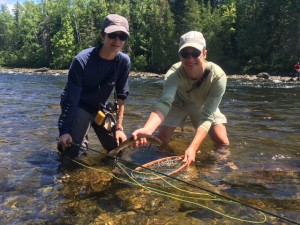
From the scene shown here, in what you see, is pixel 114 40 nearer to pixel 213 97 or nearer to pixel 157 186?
Result: pixel 213 97

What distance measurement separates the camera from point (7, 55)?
97.1 metres

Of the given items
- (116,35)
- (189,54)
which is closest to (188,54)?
(189,54)

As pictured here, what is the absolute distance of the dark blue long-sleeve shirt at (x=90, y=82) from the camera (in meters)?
5.28

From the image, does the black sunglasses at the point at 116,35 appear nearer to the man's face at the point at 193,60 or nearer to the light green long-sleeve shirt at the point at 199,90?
the man's face at the point at 193,60

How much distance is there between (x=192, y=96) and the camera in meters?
6.63

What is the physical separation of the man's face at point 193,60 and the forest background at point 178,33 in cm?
4566

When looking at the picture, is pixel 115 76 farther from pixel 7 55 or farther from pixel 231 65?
pixel 7 55

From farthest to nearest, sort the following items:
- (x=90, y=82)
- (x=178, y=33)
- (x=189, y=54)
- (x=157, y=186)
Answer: (x=178, y=33)
(x=90, y=82)
(x=189, y=54)
(x=157, y=186)

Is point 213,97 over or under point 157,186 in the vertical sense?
over

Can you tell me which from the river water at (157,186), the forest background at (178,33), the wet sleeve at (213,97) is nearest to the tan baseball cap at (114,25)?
the wet sleeve at (213,97)

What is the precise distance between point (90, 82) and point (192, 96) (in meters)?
1.92

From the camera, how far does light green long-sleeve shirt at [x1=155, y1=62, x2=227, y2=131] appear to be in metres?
5.68

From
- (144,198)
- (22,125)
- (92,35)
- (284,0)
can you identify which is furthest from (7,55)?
(144,198)

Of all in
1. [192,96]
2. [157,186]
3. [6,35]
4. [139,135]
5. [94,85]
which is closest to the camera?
[139,135]
